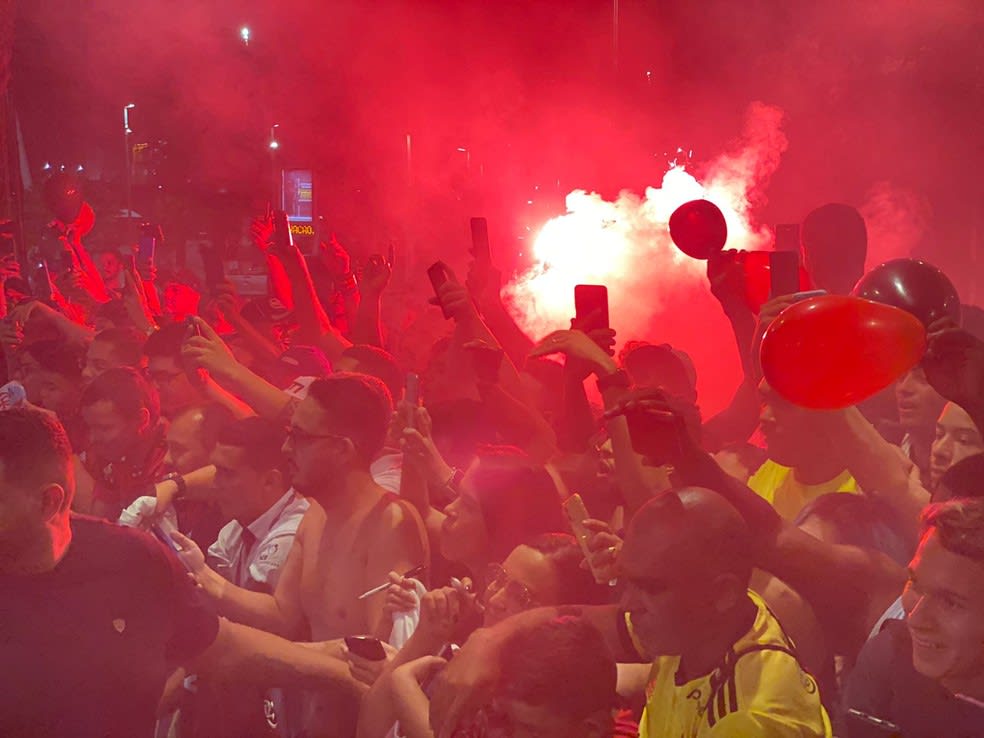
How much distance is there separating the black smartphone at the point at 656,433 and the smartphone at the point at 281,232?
12.7ft

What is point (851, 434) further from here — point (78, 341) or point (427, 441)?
point (78, 341)

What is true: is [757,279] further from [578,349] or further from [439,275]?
[439,275]

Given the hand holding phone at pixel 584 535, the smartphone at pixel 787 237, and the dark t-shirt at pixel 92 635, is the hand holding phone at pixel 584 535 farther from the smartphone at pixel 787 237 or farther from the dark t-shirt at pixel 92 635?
the smartphone at pixel 787 237

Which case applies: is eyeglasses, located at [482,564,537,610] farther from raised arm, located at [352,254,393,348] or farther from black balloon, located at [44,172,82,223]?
black balloon, located at [44,172,82,223]

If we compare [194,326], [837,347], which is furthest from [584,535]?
[194,326]

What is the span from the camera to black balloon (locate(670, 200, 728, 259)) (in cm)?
382

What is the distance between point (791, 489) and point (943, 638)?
4.22 feet

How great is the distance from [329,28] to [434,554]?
941 cm

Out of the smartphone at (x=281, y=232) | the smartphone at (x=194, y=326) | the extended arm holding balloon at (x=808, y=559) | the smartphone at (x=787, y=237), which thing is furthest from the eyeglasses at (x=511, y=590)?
the smartphone at (x=281, y=232)

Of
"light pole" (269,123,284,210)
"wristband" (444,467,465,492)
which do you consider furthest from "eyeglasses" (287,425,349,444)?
"light pole" (269,123,284,210)

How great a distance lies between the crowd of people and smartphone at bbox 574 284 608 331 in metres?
0.01

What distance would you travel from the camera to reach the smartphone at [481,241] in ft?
17.2

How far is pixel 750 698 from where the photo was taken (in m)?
2.27

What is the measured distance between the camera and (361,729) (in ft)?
9.94
